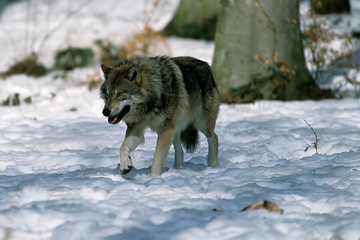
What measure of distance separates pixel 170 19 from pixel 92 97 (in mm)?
5051

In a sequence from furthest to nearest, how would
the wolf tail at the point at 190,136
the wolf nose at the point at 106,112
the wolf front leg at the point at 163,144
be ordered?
the wolf tail at the point at 190,136 < the wolf front leg at the point at 163,144 < the wolf nose at the point at 106,112

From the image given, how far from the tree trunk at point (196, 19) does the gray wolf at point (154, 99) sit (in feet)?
23.1

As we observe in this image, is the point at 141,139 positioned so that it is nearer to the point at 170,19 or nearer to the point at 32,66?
the point at 32,66

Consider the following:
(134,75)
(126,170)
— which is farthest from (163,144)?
(134,75)

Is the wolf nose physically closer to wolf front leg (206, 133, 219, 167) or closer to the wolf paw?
the wolf paw

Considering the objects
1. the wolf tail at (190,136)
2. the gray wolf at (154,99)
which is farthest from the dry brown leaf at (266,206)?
the wolf tail at (190,136)

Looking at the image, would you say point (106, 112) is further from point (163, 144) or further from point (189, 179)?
point (189, 179)

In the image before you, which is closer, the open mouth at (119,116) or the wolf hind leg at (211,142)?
the open mouth at (119,116)

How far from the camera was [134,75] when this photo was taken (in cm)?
493

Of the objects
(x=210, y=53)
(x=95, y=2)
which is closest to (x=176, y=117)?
(x=210, y=53)

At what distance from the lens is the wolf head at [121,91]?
187 inches

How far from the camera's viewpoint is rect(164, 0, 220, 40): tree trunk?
12.5 meters

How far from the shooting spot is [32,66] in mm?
11195

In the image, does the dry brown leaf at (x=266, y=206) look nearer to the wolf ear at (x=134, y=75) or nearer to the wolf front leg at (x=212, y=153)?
the wolf ear at (x=134, y=75)
